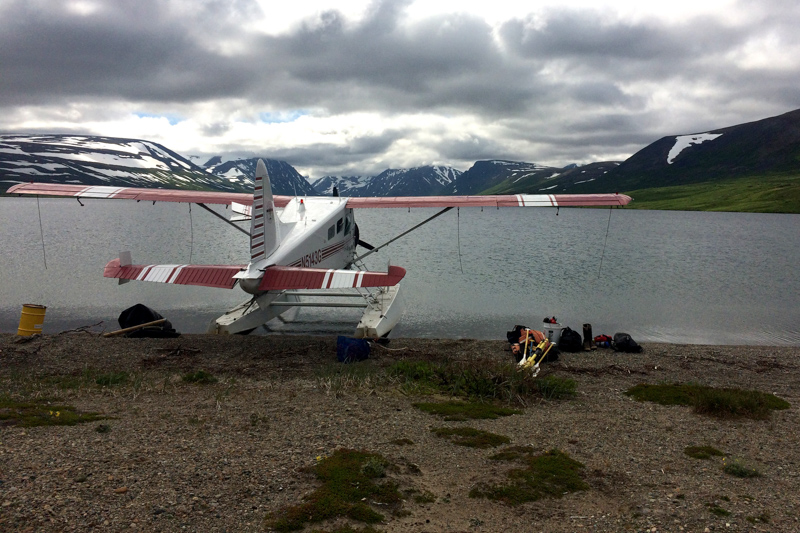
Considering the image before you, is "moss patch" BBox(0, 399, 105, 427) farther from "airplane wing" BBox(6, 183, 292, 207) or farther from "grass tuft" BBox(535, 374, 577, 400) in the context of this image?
"airplane wing" BBox(6, 183, 292, 207)

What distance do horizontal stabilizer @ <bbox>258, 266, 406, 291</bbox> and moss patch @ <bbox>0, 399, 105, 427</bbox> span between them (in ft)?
14.7

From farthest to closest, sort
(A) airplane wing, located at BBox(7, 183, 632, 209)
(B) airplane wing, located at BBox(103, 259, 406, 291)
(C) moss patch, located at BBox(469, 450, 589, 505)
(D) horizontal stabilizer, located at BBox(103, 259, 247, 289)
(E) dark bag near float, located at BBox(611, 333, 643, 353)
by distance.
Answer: (A) airplane wing, located at BBox(7, 183, 632, 209)
(E) dark bag near float, located at BBox(611, 333, 643, 353)
(D) horizontal stabilizer, located at BBox(103, 259, 247, 289)
(B) airplane wing, located at BBox(103, 259, 406, 291)
(C) moss patch, located at BBox(469, 450, 589, 505)

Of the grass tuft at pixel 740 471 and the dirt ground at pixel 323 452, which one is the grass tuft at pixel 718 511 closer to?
the dirt ground at pixel 323 452

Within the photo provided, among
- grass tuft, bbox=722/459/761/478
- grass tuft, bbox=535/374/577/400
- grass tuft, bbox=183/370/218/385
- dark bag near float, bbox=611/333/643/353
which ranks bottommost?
dark bag near float, bbox=611/333/643/353

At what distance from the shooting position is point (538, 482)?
464 cm

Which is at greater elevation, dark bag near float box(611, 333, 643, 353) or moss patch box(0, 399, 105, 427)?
moss patch box(0, 399, 105, 427)

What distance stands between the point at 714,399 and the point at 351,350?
20.8ft

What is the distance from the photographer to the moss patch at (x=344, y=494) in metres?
3.88

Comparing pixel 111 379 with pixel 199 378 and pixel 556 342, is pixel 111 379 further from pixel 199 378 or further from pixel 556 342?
pixel 556 342

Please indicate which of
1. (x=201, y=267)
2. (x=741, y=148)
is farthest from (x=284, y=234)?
(x=741, y=148)

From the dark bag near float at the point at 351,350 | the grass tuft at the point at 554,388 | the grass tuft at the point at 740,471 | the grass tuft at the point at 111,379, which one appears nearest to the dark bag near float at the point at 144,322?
the grass tuft at the point at 111,379

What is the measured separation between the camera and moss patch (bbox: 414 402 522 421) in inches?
261

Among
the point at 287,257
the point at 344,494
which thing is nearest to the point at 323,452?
the point at 344,494

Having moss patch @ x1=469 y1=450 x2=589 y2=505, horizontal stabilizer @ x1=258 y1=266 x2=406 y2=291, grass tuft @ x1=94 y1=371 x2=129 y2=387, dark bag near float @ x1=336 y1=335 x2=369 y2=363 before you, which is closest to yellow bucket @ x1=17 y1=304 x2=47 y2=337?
grass tuft @ x1=94 y1=371 x2=129 y2=387
